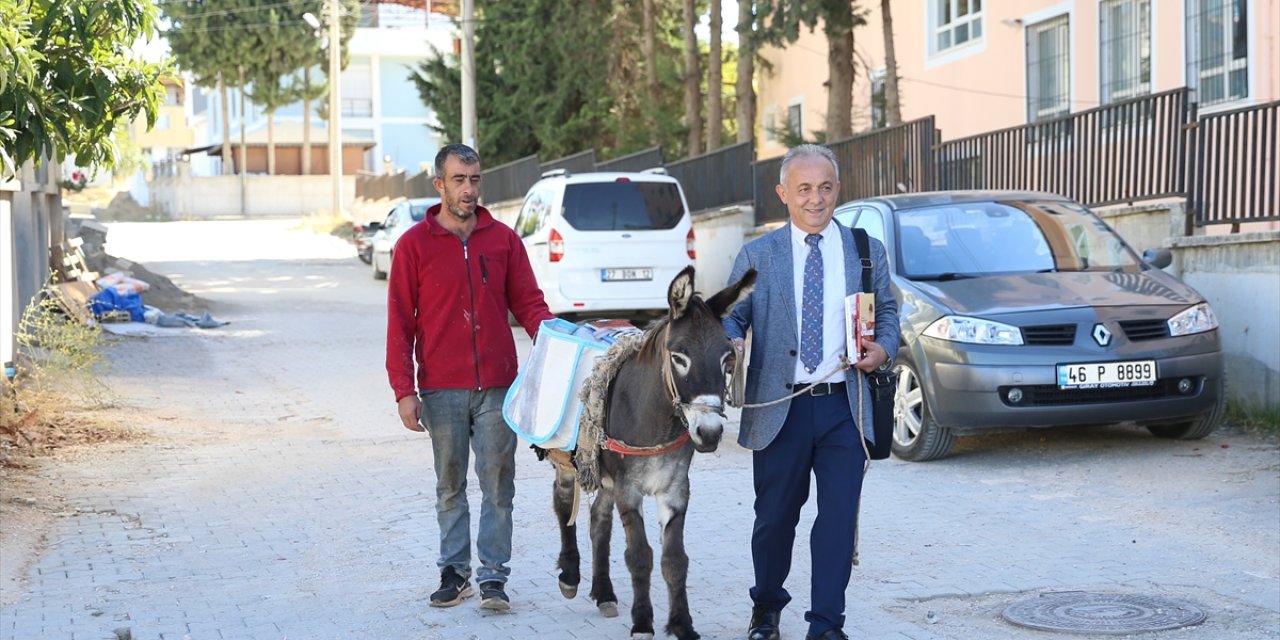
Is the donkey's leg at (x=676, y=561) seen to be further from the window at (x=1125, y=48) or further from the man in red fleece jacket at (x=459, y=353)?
the window at (x=1125, y=48)

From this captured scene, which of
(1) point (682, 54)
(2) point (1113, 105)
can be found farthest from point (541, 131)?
(2) point (1113, 105)

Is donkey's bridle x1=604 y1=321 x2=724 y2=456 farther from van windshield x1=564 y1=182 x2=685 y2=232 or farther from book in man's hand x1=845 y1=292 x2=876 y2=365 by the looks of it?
van windshield x1=564 y1=182 x2=685 y2=232

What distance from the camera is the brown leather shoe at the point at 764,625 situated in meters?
6.01

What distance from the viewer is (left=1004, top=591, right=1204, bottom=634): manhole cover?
632 cm

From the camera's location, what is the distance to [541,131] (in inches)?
1610

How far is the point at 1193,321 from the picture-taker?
33.9 feet

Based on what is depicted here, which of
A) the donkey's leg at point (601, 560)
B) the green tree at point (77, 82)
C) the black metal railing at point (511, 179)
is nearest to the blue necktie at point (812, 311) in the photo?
the donkey's leg at point (601, 560)

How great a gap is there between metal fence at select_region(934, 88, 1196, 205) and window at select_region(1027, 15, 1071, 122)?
5719 mm

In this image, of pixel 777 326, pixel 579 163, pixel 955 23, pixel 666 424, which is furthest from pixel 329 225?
pixel 777 326

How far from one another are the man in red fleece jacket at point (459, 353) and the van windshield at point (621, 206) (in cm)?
1196

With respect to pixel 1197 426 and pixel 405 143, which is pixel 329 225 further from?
pixel 1197 426

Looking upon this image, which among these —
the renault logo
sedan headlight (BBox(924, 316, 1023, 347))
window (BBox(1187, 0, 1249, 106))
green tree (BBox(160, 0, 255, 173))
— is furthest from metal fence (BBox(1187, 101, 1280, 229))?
green tree (BBox(160, 0, 255, 173))

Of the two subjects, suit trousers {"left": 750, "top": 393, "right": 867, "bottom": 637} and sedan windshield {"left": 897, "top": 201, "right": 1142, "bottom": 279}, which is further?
sedan windshield {"left": 897, "top": 201, "right": 1142, "bottom": 279}

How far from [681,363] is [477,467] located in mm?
1683
